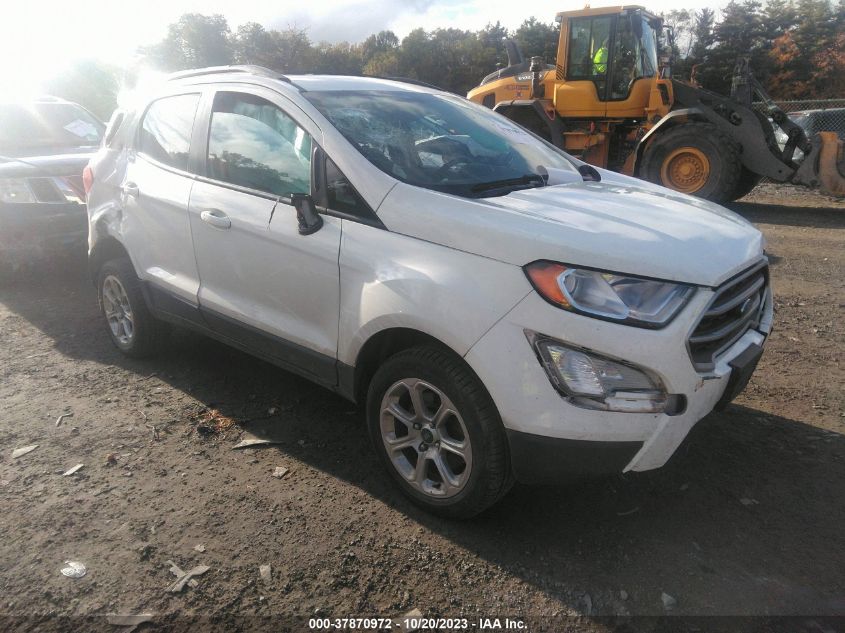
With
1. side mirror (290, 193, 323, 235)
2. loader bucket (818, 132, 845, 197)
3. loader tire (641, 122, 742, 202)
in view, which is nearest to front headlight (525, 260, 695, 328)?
side mirror (290, 193, 323, 235)

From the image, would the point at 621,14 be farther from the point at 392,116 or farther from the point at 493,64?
the point at 493,64

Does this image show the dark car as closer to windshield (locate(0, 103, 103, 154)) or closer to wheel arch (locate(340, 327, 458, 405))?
windshield (locate(0, 103, 103, 154))

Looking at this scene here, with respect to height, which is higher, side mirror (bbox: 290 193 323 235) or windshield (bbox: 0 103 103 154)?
windshield (bbox: 0 103 103 154)

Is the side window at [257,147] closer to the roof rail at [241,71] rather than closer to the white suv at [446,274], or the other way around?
the white suv at [446,274]

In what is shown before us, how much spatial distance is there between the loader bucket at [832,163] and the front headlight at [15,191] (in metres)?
10.3

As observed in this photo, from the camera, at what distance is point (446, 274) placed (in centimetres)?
251

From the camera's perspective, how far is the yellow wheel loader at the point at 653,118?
964 cm

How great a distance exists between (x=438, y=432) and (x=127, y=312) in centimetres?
285

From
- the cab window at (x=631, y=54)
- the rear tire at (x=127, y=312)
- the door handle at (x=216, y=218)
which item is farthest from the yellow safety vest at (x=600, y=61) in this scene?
the door handle at (x=216, y=218)

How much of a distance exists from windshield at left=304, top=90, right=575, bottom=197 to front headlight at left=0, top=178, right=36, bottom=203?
4.64m

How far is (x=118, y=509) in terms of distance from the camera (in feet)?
9.73

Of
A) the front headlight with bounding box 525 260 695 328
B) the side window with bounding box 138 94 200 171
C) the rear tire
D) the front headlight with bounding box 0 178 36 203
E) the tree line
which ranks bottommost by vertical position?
the rear tire

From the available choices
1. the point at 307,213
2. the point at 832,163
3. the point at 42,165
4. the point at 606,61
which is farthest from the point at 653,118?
the point at 307,213

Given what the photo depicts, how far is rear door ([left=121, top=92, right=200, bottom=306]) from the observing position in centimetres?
378
